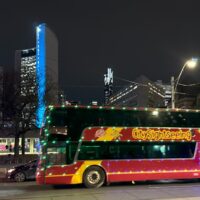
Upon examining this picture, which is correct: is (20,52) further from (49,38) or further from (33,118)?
(33,118)

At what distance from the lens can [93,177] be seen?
20.6 m

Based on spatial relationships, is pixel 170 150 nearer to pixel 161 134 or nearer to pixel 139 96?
pixel 161 134

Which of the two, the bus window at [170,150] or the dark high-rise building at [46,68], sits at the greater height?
the dark high-rise building at [46,68]

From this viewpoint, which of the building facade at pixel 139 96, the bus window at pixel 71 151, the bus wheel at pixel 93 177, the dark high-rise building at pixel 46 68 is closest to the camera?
the bus window at pixel 71 151

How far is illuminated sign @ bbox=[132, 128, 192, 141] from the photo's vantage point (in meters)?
21.3

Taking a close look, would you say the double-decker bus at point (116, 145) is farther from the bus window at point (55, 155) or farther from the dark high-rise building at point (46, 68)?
the dark high-rise building at point (46, 68)

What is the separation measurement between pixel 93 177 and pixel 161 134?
147 inches

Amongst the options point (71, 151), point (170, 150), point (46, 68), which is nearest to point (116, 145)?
point (71, 151)

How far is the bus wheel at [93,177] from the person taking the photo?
2045cm

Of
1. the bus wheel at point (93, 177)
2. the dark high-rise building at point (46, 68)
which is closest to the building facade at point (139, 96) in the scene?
the dark high-rise building at point (46, 68)

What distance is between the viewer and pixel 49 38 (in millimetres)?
95500

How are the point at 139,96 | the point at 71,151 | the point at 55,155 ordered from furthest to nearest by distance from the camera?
the point at 139,96 → the point at 71,151 → the point at 55,155

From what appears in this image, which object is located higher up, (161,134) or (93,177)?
(161,134)

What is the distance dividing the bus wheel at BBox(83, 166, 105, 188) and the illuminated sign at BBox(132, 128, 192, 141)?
2.26 m
